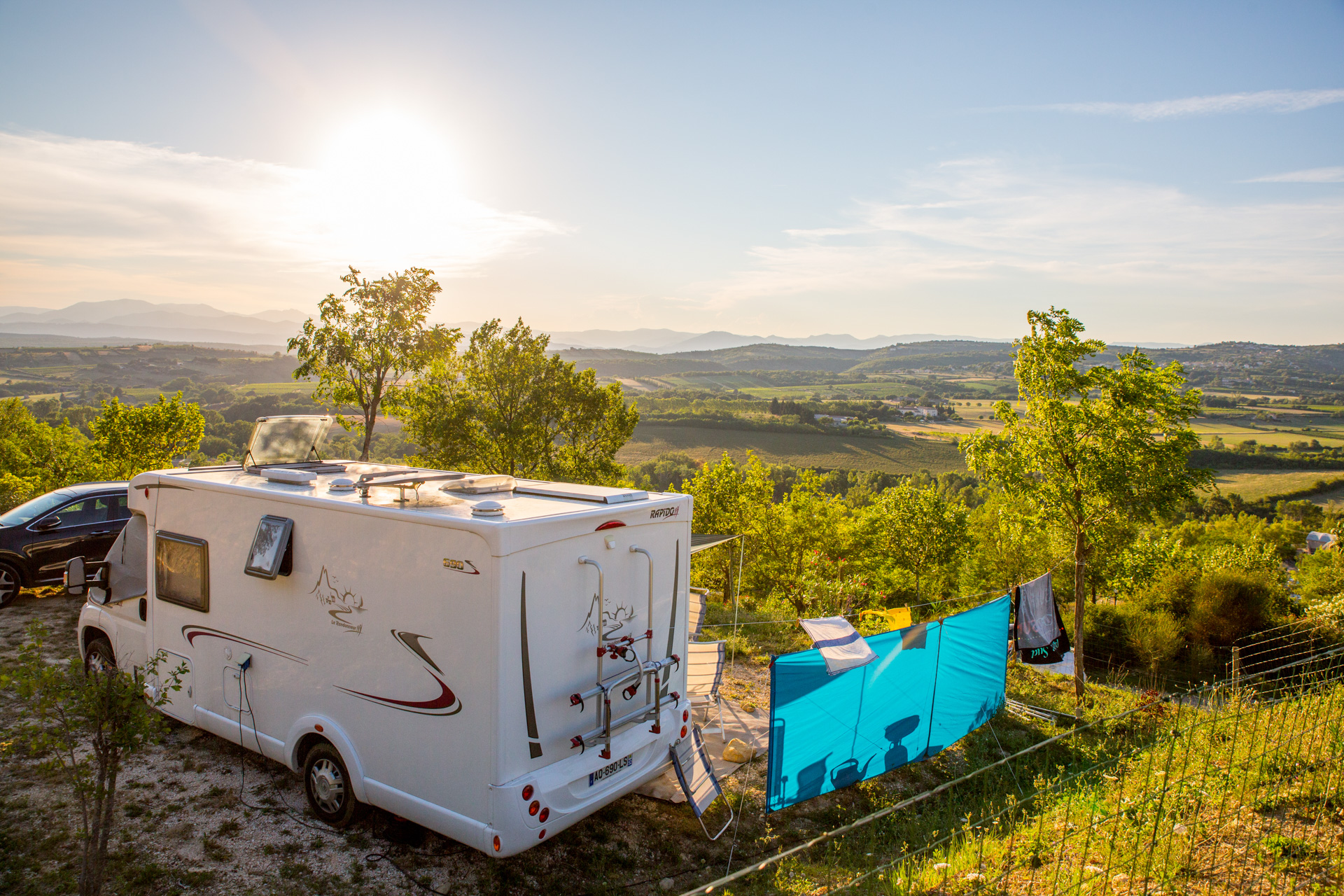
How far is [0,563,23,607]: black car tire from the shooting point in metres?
9.80

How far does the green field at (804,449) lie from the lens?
77812 millimetres

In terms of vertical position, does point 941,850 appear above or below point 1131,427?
below

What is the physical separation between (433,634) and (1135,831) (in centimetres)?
491

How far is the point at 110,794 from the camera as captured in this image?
159 inches

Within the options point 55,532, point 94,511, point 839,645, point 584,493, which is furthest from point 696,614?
point 55,532

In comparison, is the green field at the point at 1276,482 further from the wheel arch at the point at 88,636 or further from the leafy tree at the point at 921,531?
Result: the wheel arch at the point at 88,636

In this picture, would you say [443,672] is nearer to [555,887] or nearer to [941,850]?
[555,887]

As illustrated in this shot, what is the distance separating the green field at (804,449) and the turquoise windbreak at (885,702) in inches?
2505

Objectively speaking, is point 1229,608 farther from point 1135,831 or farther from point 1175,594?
point 1135,831

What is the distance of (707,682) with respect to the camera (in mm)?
7711

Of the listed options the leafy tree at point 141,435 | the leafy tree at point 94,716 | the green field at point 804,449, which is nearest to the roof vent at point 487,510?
the leafy tree at point 94,716

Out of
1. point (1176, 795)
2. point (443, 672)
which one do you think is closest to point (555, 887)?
point (443, 672)

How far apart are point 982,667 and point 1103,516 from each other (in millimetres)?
4652

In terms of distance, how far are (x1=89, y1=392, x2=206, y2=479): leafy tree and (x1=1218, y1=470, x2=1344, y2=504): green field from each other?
80.6 meters
